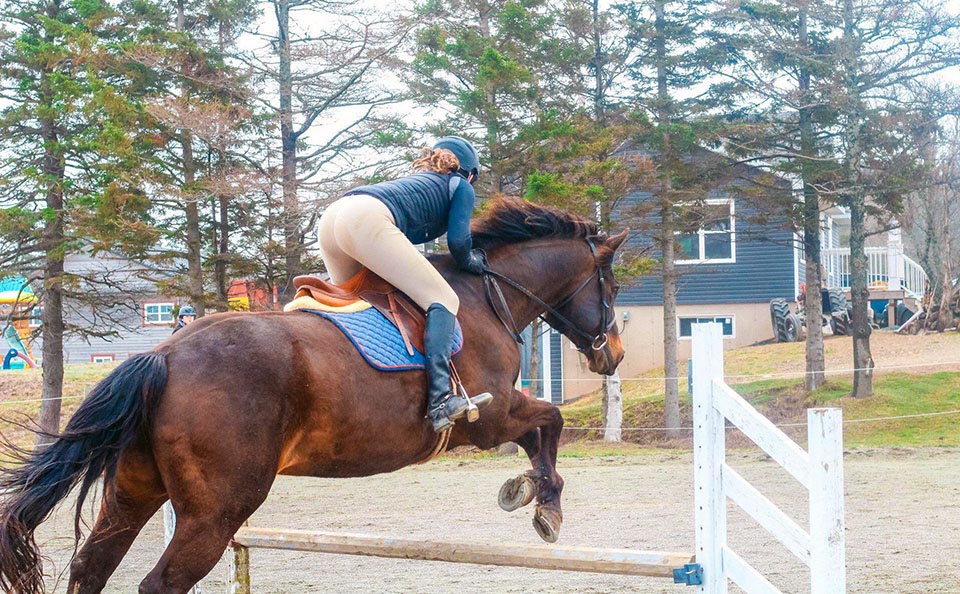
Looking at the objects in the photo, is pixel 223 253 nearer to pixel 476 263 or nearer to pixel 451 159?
pixel 476 263

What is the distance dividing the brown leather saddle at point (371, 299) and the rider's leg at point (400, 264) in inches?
2.7

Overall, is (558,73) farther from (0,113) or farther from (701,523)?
(701,523)

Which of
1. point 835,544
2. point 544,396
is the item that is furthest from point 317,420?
point 544,396

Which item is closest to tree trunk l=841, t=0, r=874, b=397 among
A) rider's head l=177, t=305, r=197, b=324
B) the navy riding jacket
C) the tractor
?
the tractor

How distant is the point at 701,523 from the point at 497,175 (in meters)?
12.4

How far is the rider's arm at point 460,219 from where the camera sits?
4.78 metres

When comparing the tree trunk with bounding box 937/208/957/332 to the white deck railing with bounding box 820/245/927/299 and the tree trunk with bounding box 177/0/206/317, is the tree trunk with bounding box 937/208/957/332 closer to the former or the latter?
the white deck railing with bounding box 820/245/927/299

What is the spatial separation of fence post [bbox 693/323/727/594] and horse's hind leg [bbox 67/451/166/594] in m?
2.31

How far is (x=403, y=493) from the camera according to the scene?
11586 mm

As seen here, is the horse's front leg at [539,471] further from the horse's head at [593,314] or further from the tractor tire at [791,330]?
the tractor tire at [791,330]

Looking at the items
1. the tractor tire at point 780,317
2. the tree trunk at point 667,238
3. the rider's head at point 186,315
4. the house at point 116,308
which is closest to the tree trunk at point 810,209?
the tree trunk at point 667,238

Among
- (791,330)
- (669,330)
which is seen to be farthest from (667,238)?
(791,330)

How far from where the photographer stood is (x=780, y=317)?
24516 millimetres

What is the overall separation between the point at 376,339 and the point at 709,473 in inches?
62.8
